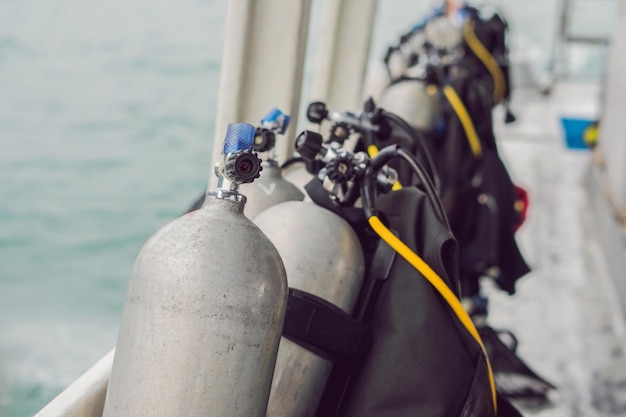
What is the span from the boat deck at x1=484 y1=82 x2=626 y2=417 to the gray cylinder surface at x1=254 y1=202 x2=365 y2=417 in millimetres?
1642

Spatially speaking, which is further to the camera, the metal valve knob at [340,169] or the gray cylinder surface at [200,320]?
the metal valve knob at [340,169]

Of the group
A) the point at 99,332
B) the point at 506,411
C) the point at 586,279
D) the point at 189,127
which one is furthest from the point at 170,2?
the point at 506,411

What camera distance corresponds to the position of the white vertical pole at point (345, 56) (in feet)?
10.3

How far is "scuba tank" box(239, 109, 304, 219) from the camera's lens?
4.68 ft

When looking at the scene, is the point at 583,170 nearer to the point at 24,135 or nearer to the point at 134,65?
the point at 134,65

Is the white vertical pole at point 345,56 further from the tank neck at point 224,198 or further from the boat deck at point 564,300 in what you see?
the tank neck at point 224,198

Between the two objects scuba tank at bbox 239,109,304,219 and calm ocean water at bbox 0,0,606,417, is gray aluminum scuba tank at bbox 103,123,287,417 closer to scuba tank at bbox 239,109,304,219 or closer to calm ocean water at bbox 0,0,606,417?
scuba tank at bbox 239,109,304,219

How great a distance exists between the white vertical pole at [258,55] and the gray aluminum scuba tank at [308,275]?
83cm

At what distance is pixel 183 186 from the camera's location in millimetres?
7699

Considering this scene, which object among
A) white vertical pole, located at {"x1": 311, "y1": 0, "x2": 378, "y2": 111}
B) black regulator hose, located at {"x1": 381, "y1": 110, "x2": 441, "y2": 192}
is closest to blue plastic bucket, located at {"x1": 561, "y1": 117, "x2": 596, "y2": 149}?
white vertical pole, located at {"x1": 311, "y1": 0, "x2": 378, "y2": 111}

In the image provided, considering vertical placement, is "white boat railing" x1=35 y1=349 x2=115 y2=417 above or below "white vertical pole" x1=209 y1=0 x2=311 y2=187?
below

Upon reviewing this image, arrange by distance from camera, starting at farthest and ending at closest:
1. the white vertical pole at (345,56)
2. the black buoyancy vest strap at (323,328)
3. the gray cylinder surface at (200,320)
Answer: the white vertical pole at (345,56) → the black buoyancy vest strap at (323,328) → the gray cylinder surface at (200,320)

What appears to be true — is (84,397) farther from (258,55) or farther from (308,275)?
(258,55)

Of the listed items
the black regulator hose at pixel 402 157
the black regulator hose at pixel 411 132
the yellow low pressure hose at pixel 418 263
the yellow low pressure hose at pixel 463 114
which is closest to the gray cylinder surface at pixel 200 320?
the yellow low pressure hose at pixel 418 263
